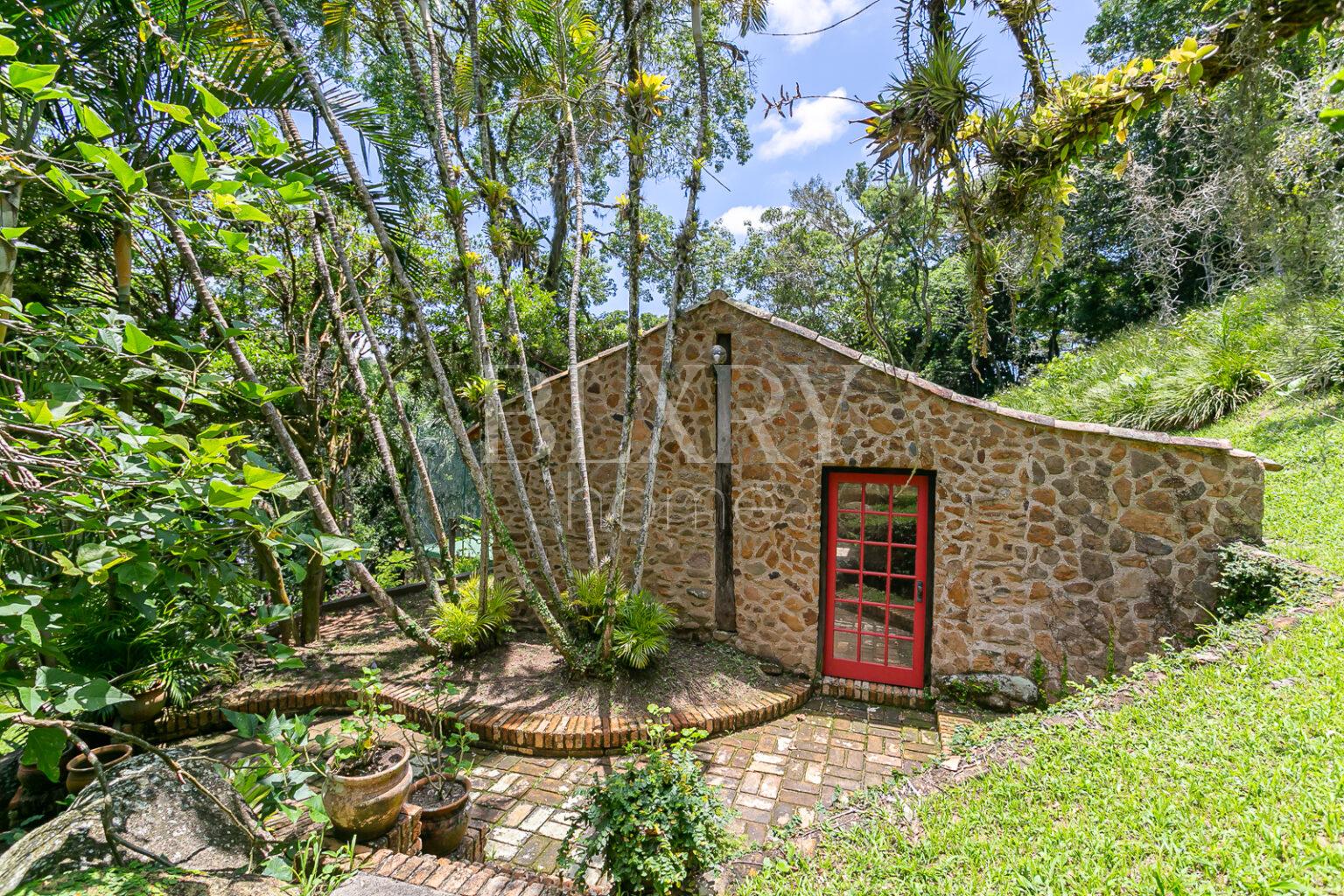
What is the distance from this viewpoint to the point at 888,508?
5.43 meters

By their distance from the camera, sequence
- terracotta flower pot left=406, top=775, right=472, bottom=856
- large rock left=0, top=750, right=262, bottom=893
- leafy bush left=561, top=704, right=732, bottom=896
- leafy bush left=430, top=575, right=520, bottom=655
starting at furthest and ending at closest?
leafy bush left=430, top=575, right=520, bottom=655
terracotta flower pot left=406, top=775, right=472, bottom=856
leafy bush left=561, top=704, right=732, bottom=896
large rock left=0, top=750, right=262, bottom=893

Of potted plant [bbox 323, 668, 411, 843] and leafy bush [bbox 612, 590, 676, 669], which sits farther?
leafy bush [bbox 612, 590, 676, 669]

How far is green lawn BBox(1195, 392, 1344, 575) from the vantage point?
159 inches

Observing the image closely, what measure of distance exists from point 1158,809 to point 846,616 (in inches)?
138

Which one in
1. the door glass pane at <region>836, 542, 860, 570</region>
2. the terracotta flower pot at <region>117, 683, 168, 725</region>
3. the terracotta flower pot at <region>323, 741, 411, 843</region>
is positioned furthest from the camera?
the door glass pane at <region>836, 542, 860, 570</region>

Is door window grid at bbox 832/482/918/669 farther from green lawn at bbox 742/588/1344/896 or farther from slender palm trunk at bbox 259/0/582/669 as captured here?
slender palm trunk at bbox 259/0/582/669

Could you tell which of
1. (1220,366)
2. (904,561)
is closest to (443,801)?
(904,561)

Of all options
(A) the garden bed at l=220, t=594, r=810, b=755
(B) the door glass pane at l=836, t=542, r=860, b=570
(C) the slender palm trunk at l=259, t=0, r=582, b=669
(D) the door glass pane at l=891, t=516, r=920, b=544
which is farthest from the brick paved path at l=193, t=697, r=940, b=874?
(D) the door glass pane at l=891, t=516, r=920, b=544

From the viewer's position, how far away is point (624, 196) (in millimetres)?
4793

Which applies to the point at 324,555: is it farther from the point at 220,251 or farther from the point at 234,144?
the point at 220,251

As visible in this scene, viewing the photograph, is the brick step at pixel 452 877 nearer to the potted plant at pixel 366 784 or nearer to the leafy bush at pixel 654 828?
the potted plant at pixel 366 784

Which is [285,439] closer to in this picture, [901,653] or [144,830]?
[144,830]

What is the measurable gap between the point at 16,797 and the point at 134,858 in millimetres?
2299

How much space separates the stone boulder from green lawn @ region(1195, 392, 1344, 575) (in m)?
2.02
